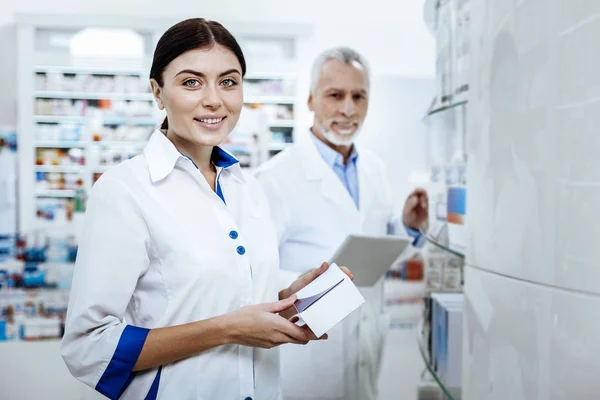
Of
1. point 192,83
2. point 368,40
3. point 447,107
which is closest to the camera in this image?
point 192,83

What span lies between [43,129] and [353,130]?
587 cm

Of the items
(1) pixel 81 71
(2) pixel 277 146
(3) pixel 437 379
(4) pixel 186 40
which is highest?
(1) pixel 81 71

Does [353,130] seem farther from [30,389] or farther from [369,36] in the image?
[369,36]

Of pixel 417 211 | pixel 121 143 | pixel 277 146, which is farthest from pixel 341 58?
pixel 121 143

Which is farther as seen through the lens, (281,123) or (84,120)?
(281,123)

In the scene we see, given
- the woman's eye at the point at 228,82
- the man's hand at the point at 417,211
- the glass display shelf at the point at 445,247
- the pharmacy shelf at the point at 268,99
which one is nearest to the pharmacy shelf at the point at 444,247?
the glass display shelf at the point at 445,247

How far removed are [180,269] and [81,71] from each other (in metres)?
6.90

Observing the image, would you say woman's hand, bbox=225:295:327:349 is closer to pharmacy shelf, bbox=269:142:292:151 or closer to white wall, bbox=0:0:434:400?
white wall, bbox=0:0:434:400

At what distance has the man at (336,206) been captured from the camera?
2.25 meters

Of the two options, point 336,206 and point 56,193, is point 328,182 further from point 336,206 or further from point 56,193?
point 56,193

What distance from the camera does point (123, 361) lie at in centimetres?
112

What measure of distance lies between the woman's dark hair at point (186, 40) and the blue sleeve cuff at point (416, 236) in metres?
1.44

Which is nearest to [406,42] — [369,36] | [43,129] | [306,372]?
[369,36]

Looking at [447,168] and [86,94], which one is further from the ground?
[86,94]
